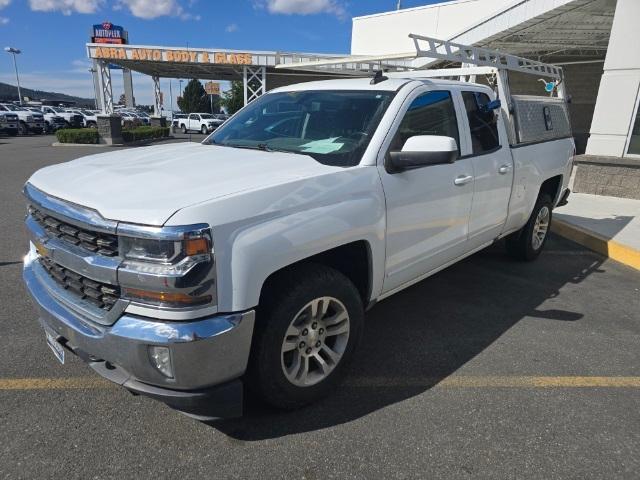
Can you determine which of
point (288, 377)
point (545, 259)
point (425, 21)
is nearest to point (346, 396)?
point (288, 377)

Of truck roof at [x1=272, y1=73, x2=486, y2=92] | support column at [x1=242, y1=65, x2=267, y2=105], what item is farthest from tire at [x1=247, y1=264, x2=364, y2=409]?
support column at [x1=242, y1=65, x2=267, y2=105]

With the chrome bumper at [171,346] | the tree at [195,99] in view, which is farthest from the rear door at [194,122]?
the tree at [195,99]

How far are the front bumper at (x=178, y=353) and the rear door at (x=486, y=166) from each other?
2492 mm

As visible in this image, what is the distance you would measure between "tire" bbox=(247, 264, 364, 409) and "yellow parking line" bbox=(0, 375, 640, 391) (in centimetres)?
36

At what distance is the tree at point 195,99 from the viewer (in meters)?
74.2

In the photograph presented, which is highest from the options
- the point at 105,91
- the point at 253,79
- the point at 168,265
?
the point at 253,79

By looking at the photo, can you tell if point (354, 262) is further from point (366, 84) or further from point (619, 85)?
point (619, 85)

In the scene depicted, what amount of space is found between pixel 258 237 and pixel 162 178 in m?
0.67

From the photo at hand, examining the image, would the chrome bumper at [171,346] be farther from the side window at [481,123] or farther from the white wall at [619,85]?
the white wall at [619,85]

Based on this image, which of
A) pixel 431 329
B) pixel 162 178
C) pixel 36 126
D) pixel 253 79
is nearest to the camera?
pixel 162 178

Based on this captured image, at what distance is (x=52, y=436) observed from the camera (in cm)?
251

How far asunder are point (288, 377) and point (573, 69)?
2311 centimetres

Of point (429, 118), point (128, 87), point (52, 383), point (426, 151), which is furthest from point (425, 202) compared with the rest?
point (128, 87)

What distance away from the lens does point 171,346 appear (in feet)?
6.77
